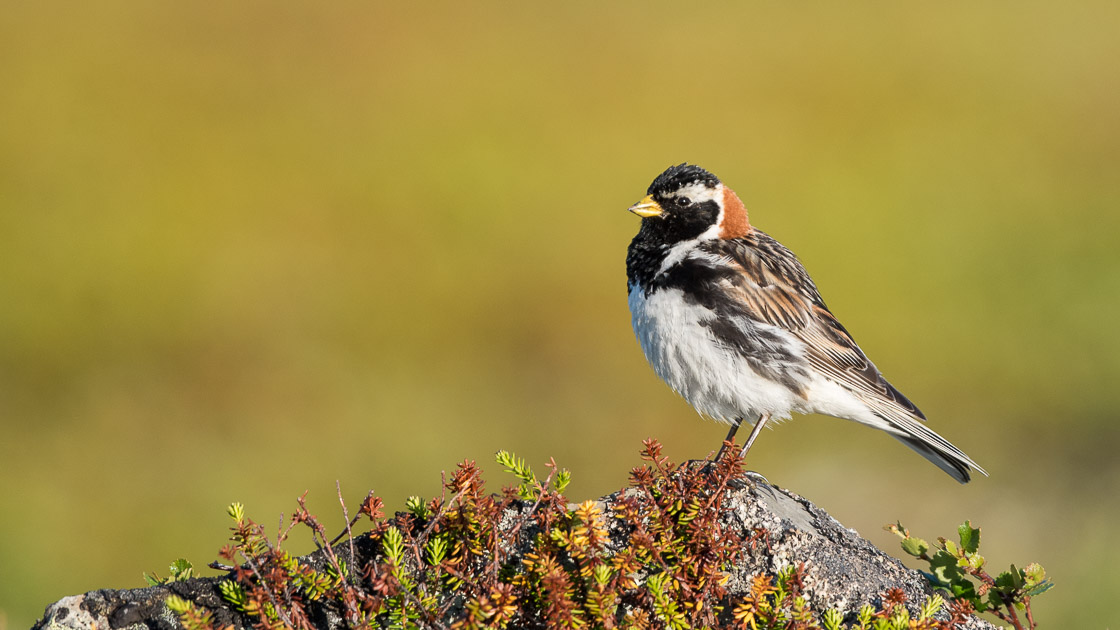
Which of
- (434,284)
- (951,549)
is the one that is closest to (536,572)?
(951,549)

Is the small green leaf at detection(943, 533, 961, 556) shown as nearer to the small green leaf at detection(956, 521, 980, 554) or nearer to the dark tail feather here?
the small green leaf at detection(956, 521, 980, 554)

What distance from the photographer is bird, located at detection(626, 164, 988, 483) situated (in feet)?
18.6

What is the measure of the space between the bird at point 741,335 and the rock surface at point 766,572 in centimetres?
139

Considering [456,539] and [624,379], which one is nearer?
[456,539]

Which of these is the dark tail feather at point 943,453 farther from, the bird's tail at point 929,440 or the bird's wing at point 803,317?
the bird's wing at point 803,317

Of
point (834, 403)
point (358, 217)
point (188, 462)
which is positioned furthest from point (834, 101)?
point (834, 403)

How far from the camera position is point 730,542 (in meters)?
3.67

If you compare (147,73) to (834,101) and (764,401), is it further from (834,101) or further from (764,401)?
(764,401)

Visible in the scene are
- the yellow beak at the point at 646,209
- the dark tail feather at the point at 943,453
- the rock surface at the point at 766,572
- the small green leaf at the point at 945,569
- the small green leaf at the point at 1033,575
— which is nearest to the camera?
the rock surface at the point at 766,572

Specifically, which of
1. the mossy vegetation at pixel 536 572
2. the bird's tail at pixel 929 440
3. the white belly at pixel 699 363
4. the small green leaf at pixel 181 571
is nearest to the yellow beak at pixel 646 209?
the white belly at pixel 699 363

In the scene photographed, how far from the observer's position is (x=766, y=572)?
12.8 ft

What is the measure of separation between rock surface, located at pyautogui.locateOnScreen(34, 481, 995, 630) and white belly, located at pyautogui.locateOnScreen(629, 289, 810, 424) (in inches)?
52.9

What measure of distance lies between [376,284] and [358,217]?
1637mm

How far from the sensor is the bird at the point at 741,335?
568 cm
